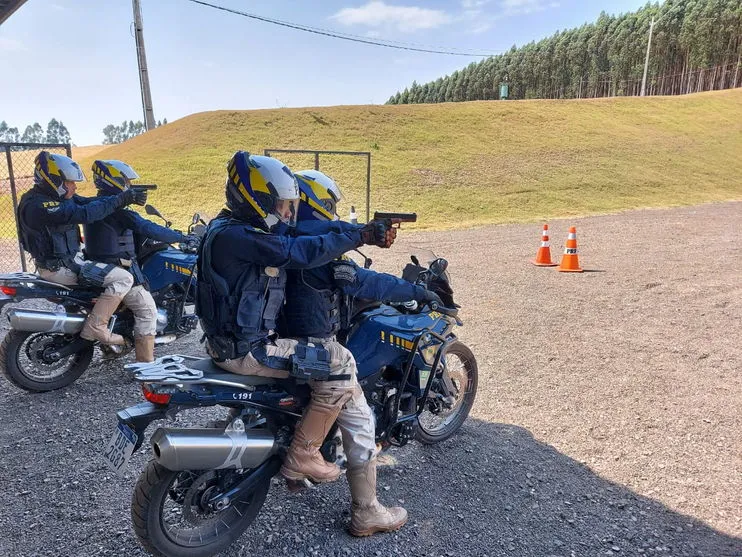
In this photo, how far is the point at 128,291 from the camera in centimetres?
492

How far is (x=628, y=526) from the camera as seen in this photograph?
3.02m

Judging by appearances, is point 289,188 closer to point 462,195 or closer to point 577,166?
point 462,195

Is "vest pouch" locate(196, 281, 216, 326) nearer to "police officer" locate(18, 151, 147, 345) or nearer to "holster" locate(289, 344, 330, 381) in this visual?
"holster" locate(289, 344, 330, 381)

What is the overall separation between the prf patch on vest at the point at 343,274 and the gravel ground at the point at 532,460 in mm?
1383

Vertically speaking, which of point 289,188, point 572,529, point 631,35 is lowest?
point 572,529

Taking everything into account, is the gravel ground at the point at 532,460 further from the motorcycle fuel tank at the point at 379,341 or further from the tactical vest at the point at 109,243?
the tactical vest at the point at 109,243

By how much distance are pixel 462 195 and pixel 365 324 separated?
2153 cm

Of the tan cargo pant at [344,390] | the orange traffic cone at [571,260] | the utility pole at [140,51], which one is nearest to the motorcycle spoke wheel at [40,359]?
the tan cargo pant at [344,390]

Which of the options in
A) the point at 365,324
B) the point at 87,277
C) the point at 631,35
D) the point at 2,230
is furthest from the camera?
the point at 631,35

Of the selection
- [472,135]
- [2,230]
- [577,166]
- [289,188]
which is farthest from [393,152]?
[289,188]

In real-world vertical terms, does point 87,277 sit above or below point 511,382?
above

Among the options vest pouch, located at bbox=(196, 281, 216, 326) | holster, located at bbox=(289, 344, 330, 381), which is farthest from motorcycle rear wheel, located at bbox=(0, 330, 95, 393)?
holster, located at bbox=(289, 344, 330, 381)

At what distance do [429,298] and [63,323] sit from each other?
3.28 meters

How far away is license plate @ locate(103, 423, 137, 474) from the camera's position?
2.50 metres
